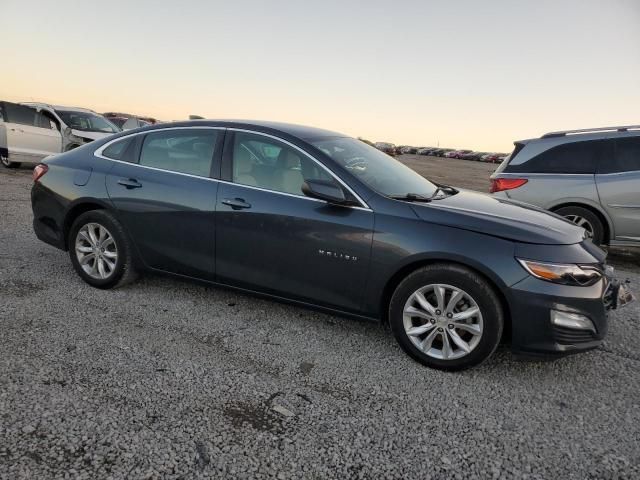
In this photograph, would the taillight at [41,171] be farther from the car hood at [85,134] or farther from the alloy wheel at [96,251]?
the car hood at [85,134]

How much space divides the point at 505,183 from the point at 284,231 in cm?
417

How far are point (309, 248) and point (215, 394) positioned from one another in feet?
3.81

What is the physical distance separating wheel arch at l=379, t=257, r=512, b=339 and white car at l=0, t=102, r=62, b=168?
427 inches

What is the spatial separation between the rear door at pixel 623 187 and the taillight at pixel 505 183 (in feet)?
3.01

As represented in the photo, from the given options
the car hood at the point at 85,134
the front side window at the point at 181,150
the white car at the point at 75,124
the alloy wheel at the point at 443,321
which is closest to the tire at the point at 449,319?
the alloy wheel at the point at 443,321

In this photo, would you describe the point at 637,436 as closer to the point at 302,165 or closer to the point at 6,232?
the point at 302,165

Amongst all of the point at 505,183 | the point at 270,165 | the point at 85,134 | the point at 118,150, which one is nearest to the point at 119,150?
the point at 118,150

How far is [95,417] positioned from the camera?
2.46 m

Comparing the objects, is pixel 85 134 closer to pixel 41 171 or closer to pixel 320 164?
pixel 41 171

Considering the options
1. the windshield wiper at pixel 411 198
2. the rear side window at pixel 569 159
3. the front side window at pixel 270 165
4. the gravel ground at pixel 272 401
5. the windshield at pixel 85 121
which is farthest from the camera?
the windshield at pixel 85 121

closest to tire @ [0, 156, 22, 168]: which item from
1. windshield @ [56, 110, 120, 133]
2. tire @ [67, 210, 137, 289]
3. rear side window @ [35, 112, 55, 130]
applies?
rear side window @ [35, 112, 55, 130]

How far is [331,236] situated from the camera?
3.31 m

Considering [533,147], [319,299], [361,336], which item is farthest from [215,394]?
[533,147]

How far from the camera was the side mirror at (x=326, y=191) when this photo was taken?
3256 mm
